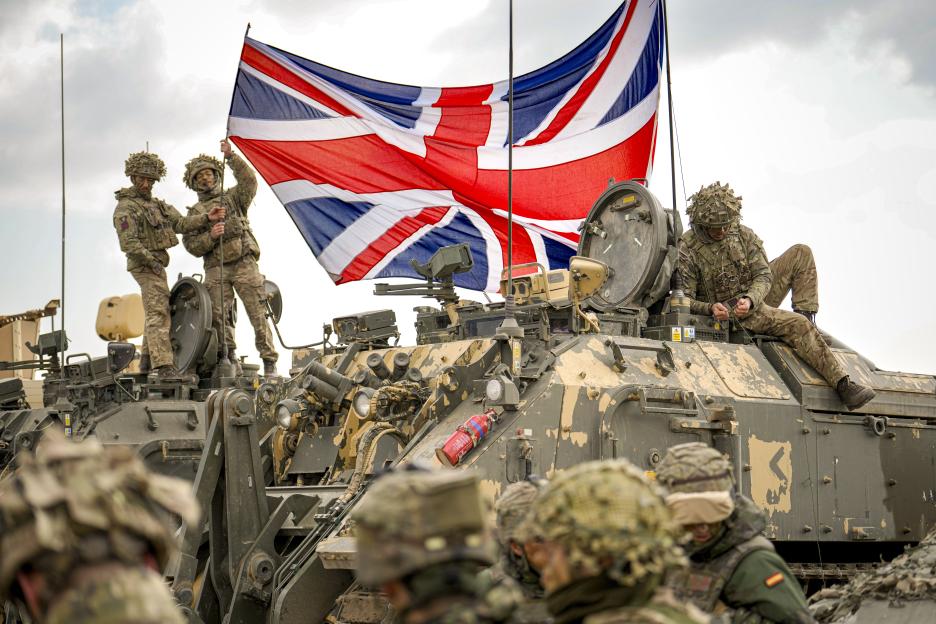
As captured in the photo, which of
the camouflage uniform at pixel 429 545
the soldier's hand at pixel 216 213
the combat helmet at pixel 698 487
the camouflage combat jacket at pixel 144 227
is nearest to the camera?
the camouflage uniform at pixel 429 545

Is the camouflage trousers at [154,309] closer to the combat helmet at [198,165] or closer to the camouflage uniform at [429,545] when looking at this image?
the combat helmet at [198,165]

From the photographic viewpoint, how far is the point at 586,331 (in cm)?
911

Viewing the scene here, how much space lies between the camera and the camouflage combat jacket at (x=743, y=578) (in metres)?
4.39

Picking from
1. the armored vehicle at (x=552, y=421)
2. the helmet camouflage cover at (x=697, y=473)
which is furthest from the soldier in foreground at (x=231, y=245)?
the helmet camouflage cover at (x=697, y=473)

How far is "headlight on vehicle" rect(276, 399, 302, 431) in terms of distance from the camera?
9.66 metres

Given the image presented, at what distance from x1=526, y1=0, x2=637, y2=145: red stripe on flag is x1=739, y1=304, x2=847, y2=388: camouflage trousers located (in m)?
4.41

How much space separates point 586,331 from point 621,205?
6.43 feet

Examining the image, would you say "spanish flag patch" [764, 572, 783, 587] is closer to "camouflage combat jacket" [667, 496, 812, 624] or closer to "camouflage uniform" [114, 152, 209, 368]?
"camouflage combat jacket" [667, 496, 812, 624]

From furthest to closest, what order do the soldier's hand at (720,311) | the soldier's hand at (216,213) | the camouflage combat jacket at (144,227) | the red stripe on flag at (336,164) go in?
the camouflage combat jacket at (144,227) < the red stripe on flag at (336,164) < the soldier's hand at (216,213) < the soldier's hand at (720,311)

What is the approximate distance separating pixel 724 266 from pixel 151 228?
749 cm

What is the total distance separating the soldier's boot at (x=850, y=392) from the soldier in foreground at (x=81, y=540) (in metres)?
7.88

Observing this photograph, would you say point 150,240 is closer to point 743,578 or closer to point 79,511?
point 743,578

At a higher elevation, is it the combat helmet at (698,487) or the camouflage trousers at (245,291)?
the camouflage trousers at (245,291)

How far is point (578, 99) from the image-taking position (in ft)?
45.5
